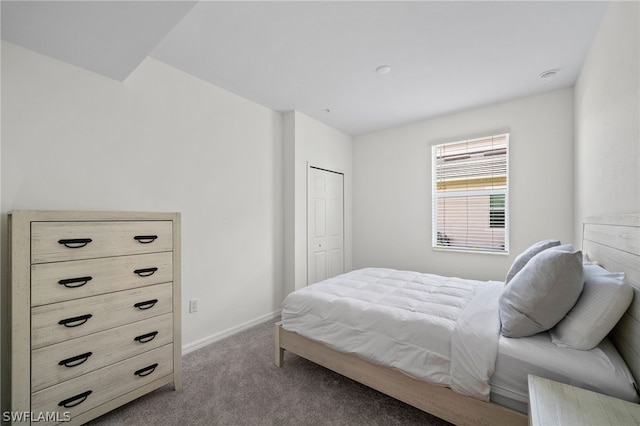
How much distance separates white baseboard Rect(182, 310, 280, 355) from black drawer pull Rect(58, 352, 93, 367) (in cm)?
100

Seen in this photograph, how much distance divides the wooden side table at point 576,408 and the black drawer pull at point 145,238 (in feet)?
7.19

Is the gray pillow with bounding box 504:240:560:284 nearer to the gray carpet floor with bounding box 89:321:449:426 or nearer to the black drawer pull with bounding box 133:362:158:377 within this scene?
the gray carpet floor with bounding box 89:321:449:426

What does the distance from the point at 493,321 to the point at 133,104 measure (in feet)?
9.95

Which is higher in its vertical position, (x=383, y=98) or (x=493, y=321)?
(x=383, y=98)

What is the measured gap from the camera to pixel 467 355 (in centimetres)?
141

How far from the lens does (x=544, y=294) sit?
136 cm

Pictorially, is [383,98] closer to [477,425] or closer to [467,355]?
[467,355]

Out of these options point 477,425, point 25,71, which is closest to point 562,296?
point 477,425

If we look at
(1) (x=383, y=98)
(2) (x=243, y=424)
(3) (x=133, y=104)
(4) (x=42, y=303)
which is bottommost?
(2) (x=243, y=424)

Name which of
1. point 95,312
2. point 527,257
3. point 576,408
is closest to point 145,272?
point 95,312

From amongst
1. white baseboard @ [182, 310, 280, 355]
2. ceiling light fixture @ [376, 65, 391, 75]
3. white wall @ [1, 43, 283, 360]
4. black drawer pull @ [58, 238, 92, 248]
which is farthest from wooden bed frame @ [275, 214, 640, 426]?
ceiling light fixture @ [376, 65, 391, 75]

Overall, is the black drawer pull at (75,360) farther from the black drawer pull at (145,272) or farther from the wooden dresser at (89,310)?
the black drawer pull at (145,272)

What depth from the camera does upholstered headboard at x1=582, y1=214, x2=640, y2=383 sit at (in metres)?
1.19

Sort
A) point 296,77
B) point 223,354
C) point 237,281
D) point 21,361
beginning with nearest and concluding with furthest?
point 21,361
point 223,354
point 296,77
point 237,281
